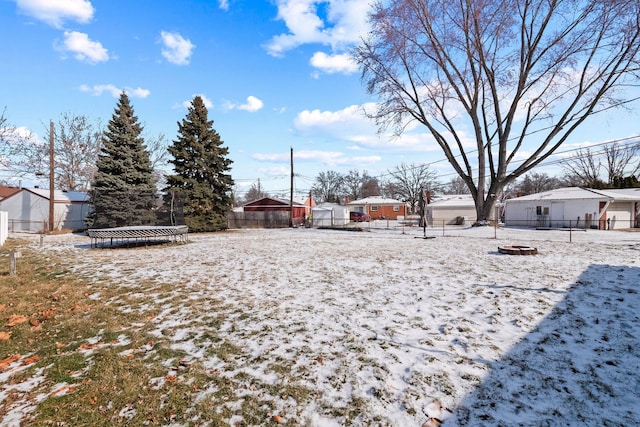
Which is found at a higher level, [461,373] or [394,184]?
[394,184]

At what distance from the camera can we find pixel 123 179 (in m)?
21.8

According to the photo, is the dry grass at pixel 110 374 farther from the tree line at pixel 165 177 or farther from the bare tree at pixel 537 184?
the bare tree at pixel 537 184

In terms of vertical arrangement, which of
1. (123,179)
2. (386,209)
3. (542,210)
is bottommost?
(542,210)

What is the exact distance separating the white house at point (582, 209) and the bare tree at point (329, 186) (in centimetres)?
4856

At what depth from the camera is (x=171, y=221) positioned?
20281 millimetres

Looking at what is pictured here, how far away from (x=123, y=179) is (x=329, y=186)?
56794 mm

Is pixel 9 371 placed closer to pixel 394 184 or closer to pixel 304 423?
pixel 304 423

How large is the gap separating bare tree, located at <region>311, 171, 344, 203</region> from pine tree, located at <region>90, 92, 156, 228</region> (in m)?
A: 53.2

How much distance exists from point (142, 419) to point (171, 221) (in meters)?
19.7

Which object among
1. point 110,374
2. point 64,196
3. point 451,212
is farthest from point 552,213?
point 64,196

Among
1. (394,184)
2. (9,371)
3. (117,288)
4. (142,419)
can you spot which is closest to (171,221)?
(117,288)

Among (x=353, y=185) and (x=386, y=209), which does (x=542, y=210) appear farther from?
(x=353, y=185)

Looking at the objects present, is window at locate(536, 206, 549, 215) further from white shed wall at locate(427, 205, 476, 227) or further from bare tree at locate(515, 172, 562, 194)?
bare tree at locate(515, 172, 562, 194)

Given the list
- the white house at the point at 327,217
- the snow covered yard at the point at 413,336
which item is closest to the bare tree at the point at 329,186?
the white house at the point at 327,217
